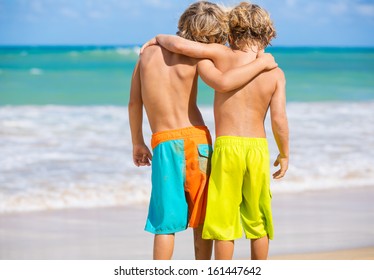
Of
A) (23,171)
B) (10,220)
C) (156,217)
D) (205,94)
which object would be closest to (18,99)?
(205,94)

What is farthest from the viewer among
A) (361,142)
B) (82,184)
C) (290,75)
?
(290,75)

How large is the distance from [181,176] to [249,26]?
2.34 ft

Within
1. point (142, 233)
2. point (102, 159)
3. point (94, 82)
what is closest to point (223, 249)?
point (142, 233)

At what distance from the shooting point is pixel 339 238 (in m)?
4.60

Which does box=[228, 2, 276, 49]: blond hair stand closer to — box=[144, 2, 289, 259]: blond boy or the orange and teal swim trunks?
box=[144, 2, 289, 259]: blond boy

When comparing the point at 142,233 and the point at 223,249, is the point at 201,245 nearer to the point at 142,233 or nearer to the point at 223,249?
the point at 223,249

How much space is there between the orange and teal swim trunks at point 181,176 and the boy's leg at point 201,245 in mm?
78

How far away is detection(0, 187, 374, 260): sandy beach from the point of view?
4367 millimetres

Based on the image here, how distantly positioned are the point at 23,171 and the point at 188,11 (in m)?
3.72

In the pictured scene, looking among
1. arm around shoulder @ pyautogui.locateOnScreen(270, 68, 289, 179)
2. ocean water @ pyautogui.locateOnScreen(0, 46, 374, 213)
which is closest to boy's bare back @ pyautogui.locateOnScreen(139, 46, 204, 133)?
arm around shoulder @ pyautogui.locateOnScreen(270, 68, 289, 179)

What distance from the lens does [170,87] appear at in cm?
323

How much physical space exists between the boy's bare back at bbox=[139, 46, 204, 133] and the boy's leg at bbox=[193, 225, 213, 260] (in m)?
0.48

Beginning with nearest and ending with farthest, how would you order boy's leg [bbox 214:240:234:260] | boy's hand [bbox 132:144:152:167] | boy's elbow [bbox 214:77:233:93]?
1. boy's elbow [bbox 214:77:233:93]
2. boy's leg [bbox 214:240:234:260]
3. boy's hand [bbox 132:144:152:167]

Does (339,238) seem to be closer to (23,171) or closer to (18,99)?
(23,171)
